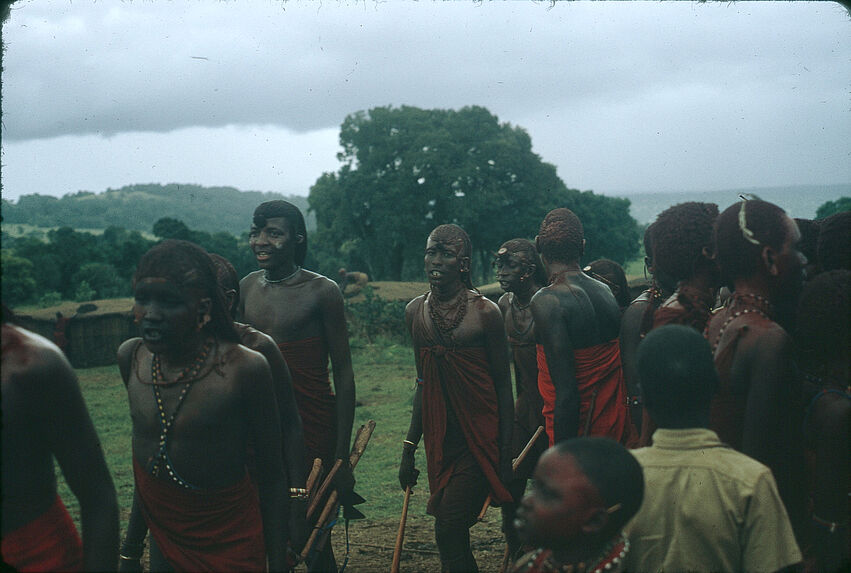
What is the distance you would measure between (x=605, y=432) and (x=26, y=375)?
3.60 metres

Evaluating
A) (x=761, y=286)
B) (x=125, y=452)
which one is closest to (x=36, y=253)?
(x=125, y=452)

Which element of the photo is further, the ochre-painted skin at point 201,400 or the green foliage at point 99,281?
the green foliage at point 99,281

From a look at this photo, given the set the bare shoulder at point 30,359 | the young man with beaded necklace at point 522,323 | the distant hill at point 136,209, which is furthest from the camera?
the distant hill at point 136,209

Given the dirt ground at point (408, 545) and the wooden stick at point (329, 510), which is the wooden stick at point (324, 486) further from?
the dirt ground at point (408, 545)

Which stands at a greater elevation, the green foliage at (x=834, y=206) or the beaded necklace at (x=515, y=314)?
the green foliage at (x=834, y=206)

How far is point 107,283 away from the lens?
32.5 metres

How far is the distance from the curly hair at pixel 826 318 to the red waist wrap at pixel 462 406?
2.25m

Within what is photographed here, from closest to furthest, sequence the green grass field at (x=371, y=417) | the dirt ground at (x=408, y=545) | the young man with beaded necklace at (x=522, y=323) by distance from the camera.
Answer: the dirt ground at (x=408, y=545), the young man with beaded necklace at (x=522, y=323), the green grass field at (x=371, y=417)

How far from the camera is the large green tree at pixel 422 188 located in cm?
4197

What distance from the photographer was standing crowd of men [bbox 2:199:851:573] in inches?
86.5

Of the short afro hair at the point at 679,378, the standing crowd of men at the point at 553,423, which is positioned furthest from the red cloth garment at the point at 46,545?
the short afro hair at the point at 679,378

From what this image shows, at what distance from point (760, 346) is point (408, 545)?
4.13 metres

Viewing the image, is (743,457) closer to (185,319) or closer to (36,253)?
(185,319)

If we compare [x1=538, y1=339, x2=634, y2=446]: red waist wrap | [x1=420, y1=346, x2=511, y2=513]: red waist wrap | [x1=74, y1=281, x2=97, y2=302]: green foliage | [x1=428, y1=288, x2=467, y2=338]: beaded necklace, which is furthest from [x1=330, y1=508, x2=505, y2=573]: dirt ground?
[x1=74, y1=281, x2=97, y2=302]: green foliage
